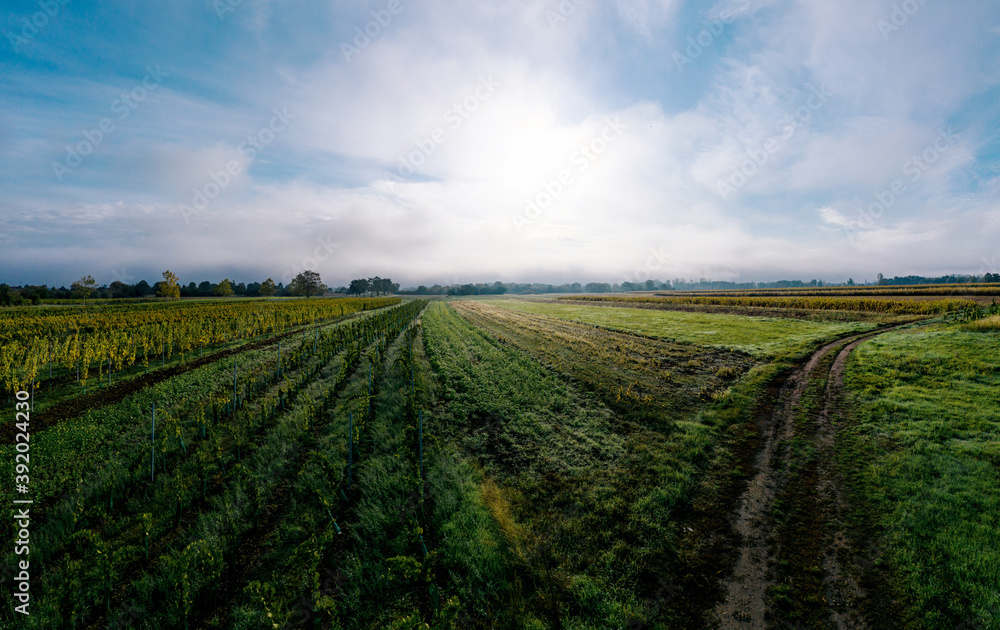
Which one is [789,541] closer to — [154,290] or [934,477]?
[934,477]

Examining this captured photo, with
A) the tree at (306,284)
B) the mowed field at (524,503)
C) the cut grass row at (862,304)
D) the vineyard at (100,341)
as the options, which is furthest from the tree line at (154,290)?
the cut grass row at (862,304)

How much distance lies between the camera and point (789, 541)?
632cm

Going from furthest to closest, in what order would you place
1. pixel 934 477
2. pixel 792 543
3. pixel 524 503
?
pixel 934 477, pixel 524 503, pixel 792 543

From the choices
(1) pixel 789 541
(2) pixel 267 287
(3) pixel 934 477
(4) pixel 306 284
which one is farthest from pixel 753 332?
(2) pixel 267 287

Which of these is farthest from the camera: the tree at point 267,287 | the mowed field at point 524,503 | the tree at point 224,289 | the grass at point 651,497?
the tree at point 267,287

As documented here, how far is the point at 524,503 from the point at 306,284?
168 meters

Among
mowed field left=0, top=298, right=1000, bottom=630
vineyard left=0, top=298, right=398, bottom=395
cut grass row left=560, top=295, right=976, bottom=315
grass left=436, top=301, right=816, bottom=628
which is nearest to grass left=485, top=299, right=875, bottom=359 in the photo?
grass left=436, top=301, right=816, bottom=628

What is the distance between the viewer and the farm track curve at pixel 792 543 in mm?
5043

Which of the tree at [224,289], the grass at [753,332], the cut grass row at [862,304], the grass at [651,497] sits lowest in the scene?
the grass at [651,497]

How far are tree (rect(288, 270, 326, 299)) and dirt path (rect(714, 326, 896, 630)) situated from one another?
6579 inches

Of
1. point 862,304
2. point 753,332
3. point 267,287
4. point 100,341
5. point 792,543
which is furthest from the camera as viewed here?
point 267,287

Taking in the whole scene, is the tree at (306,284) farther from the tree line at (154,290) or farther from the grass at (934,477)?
the grass at (934,477)

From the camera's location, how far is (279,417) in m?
12.1

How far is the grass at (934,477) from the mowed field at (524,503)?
0.15 ft
